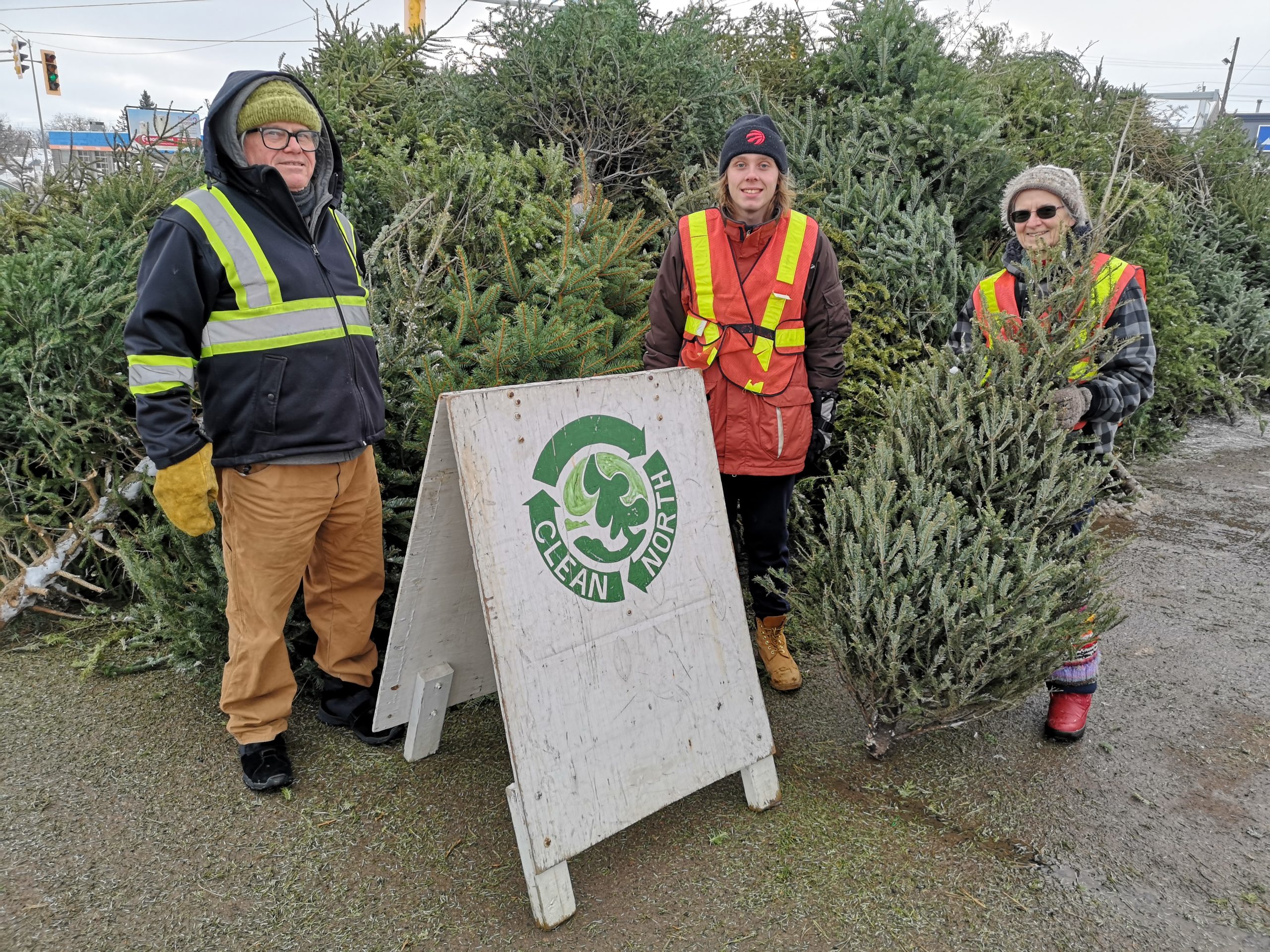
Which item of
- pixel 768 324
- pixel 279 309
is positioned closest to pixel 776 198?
pixel 768 324

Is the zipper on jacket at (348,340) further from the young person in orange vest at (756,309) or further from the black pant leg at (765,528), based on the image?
the black pant leg at (765,528)

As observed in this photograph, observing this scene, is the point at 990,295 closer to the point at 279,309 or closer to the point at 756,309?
the point at 756,309

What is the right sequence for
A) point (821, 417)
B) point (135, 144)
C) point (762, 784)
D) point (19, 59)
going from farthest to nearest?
point (19, 59), point (135, 144), point (821, 417), point (762, 784)

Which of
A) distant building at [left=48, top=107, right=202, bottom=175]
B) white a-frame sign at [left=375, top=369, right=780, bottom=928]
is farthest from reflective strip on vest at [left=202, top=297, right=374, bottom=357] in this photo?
distant building at [left=48, top=107, right=202, bottom=175]

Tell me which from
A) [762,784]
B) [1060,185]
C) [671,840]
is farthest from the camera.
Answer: [1060,185]

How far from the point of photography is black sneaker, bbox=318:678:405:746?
3.00 meters

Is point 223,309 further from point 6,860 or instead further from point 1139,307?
point 1139,307

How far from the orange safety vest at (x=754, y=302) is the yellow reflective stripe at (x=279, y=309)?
1295mm

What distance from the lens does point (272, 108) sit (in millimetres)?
2436

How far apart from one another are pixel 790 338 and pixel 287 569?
196 centimetres

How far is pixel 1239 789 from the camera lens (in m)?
2.82

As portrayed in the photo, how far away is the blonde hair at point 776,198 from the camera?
307cm

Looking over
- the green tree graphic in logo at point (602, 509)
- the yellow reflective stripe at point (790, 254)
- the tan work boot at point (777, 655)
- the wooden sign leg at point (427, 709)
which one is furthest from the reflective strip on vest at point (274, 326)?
the tan work boot at point (777, 655)

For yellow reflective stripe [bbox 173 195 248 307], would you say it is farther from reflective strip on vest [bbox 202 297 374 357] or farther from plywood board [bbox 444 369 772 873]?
plywood board [bbox 444 369 772 873]
